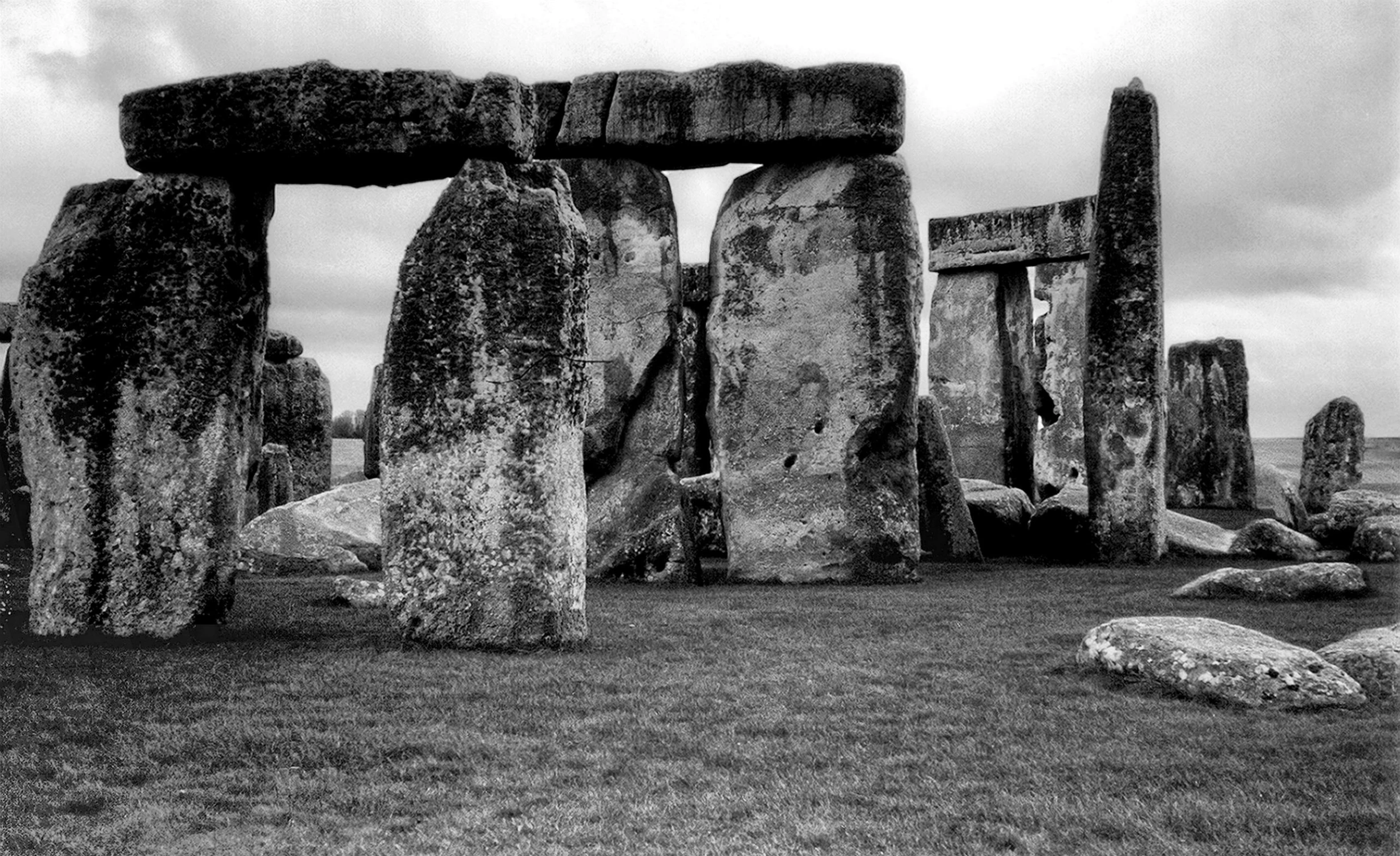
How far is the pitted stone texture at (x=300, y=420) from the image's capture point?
17.9 m

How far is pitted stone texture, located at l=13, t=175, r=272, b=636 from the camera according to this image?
22.2 ft

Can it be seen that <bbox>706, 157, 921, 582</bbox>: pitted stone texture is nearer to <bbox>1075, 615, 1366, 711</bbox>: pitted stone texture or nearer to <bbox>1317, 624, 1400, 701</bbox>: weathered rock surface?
<bbox>1075, 615, 1366, 711</bbox>: pitted stone texture

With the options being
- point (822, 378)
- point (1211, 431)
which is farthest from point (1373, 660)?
point (1211, 431)

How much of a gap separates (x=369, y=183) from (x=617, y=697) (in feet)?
11.0

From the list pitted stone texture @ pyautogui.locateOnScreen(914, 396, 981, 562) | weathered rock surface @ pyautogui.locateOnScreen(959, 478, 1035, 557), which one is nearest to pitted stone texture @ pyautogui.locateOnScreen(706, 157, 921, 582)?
pitted stone texture @ pyautogui.locateOnScreen(914, 396, 981, 562)

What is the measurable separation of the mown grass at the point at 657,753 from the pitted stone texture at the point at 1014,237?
1111 cm

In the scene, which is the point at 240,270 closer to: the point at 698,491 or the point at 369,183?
the point at 369,183

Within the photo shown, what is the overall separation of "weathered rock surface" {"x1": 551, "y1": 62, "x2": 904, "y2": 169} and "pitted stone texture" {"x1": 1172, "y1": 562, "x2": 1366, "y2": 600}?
4.37 m

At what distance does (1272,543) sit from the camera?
12.2 metres

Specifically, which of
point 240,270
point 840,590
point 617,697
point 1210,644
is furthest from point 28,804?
point 840,590

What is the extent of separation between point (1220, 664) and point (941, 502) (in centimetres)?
761

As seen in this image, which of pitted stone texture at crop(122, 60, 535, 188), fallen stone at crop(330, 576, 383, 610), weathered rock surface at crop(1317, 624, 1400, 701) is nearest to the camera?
weathered rock surface at crop(1317, 624, 1400, 701)

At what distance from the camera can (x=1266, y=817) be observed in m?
3.77

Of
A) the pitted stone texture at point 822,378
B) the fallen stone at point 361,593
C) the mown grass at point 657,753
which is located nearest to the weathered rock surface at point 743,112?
the pitted stone texture at point 822,378
